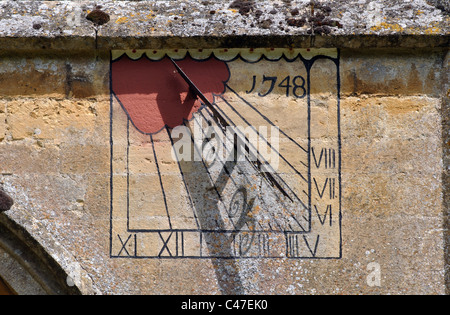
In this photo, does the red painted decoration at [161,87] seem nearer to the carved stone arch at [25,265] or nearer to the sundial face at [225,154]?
the sundial face at [225,154]

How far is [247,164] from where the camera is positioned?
3.39 meters

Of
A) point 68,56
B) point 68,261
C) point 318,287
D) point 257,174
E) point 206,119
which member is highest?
point 68,56

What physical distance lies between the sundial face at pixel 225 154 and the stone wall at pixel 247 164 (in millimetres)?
11

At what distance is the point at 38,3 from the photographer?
352 cm

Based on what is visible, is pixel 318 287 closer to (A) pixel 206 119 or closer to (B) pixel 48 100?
(A) pixel 206 119

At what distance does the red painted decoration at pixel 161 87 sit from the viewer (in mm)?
3439

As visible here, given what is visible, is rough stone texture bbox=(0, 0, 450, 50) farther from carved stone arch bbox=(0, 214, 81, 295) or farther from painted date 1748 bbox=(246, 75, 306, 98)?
carved stone arch bbox=(0, 214, 81, 295)

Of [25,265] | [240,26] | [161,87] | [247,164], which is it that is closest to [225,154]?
[247,164]

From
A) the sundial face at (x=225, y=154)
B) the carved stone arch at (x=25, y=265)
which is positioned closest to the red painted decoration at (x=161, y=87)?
the sundial face at (x=225, y=154)

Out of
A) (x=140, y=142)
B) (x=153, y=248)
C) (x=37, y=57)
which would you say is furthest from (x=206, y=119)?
(x=37, y=57)

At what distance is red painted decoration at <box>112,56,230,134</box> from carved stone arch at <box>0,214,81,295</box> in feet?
2.92

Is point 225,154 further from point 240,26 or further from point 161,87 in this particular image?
point 240,26

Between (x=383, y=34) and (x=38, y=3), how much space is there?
2.01 meters

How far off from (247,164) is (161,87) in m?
0.67
